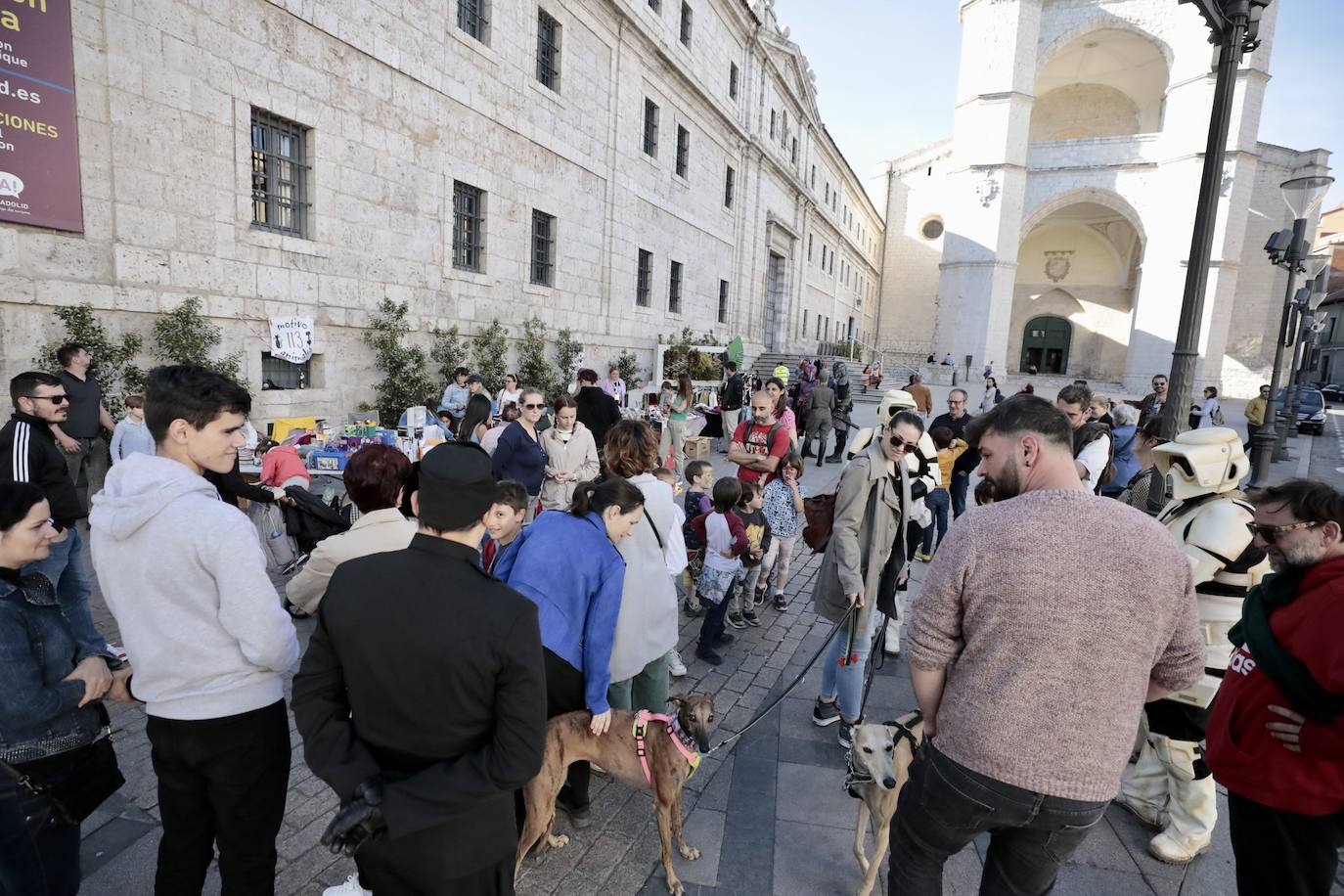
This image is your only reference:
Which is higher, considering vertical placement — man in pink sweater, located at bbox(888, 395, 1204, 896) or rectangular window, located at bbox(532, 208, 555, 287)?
rectangular window, located at bbox(532, 208, 555, 287)

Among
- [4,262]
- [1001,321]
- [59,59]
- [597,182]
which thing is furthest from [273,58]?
[1001,321]

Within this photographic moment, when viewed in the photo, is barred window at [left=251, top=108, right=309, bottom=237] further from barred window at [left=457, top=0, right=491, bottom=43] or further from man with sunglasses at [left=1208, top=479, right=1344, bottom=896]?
man with sunglasses at [left=1208, top=479, right=1344, bottom=896]

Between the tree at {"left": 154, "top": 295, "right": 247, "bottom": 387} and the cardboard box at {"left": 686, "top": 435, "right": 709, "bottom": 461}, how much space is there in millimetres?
7908

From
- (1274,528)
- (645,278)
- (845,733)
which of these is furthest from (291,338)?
(645,278)

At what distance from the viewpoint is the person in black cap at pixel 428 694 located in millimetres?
1677

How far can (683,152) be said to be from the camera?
20250 mm

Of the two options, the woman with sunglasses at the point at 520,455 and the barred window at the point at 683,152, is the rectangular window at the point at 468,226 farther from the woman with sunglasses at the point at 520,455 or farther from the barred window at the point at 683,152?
the barred window at the point at 683,152

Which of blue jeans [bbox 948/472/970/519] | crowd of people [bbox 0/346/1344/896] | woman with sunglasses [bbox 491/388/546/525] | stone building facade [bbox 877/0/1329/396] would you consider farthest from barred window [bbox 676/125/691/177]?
crowd of people [bbox 0/346/1344/896]

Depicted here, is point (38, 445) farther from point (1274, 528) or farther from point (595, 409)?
point (1274, 528)

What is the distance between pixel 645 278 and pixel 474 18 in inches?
316

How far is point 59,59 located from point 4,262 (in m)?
2.31

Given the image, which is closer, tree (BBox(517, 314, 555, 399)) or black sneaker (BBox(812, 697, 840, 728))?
black sneaker (BBox(812, 697, 840, 728))

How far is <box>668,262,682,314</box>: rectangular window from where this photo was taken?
20609mm

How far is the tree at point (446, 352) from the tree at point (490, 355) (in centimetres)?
50
